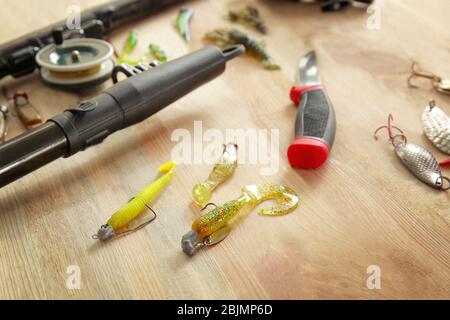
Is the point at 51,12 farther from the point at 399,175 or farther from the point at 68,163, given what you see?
the point at 399,175

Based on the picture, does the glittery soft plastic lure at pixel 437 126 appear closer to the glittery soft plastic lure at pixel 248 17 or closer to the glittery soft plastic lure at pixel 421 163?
the glittery soft plastic lure at pixel 421 163

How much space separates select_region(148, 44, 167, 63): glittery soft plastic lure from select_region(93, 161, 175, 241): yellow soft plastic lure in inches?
15.1

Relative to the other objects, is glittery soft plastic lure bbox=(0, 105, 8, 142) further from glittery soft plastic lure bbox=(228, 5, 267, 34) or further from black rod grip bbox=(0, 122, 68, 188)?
glittery soft plastic lure bbox=(228, 5, 267, 34)

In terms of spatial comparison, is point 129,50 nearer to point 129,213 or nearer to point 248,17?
point 248,17

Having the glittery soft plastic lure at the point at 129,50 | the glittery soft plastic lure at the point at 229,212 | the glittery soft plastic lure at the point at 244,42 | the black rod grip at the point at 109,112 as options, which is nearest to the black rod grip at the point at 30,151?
the black rod grip at the point at 109,112

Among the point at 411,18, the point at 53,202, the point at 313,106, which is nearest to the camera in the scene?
the point at 53,202

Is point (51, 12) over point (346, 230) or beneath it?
over

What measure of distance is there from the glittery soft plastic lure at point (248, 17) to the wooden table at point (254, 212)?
136mm

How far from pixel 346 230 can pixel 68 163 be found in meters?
0.45

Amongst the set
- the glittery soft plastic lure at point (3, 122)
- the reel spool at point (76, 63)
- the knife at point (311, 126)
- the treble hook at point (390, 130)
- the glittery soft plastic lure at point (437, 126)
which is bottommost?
the treble hook at point (390, 130)

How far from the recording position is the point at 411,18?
129cm

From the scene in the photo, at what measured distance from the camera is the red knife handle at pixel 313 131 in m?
0.86
